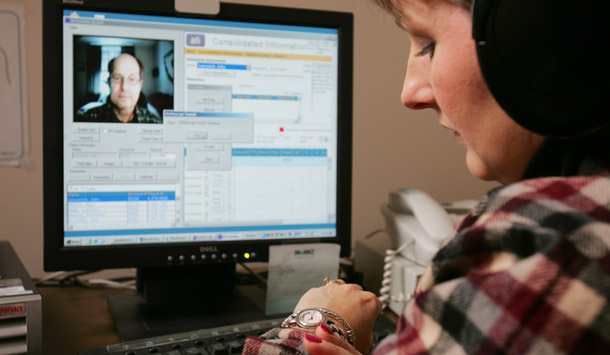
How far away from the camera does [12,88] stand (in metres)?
0.96

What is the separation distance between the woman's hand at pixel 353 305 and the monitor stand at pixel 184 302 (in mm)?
205

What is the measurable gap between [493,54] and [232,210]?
1.82 ft

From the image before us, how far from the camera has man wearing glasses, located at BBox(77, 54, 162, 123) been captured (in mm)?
773

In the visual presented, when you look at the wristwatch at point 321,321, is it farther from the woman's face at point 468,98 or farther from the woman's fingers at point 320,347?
the woman's face at point 468,98

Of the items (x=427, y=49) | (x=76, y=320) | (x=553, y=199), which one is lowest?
(x=76, y=320)

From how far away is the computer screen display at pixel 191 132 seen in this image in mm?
770

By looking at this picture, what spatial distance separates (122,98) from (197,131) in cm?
11

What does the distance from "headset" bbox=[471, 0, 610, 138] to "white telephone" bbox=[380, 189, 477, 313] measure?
52 centimetres

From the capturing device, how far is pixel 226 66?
2.71 ft

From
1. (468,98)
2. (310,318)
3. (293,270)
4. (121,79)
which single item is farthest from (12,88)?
(468,98)

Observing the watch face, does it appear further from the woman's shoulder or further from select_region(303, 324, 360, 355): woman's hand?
the woman's shoulder

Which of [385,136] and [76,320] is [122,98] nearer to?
[76,320]

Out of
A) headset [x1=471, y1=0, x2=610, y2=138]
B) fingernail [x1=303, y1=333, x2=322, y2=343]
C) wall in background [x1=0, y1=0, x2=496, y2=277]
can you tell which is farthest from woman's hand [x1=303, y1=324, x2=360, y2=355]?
wall in background [x1=0, y1=0, x2=496, y2=277]

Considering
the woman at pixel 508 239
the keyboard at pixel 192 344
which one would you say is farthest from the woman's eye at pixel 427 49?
the keyboard at pixel 192 344
